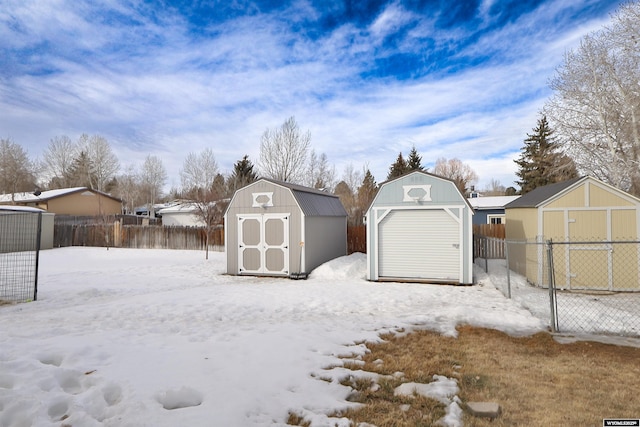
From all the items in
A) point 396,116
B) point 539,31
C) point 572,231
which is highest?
point 539,31

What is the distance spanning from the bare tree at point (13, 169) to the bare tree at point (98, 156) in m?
6.94

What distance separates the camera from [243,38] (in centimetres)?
1114

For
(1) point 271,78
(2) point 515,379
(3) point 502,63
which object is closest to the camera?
(2) point 515,379

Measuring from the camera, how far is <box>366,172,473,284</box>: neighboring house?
9.68m

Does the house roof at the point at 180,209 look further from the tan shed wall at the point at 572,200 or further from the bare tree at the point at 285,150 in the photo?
the tan shed wall at the point at 572,200

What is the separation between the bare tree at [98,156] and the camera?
39.1 metres

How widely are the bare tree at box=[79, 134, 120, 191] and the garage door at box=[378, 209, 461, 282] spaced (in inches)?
1615

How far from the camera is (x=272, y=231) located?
1127cm

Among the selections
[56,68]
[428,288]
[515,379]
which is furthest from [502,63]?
[56,68]

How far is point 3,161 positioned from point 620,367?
141 ft

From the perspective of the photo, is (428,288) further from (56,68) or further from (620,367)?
(56,68)

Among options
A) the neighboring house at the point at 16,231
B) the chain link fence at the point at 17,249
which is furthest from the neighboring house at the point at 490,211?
the neighboring house at the point at 16,231

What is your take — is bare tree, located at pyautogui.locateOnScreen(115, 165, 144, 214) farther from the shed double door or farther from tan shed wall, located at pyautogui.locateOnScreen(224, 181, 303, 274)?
the shed double door

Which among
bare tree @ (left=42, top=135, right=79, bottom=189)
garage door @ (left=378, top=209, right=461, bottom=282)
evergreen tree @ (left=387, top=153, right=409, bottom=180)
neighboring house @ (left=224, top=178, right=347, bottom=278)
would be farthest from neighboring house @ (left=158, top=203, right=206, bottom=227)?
garage door @ (left=378, top=209, right=461, bottom=282)
